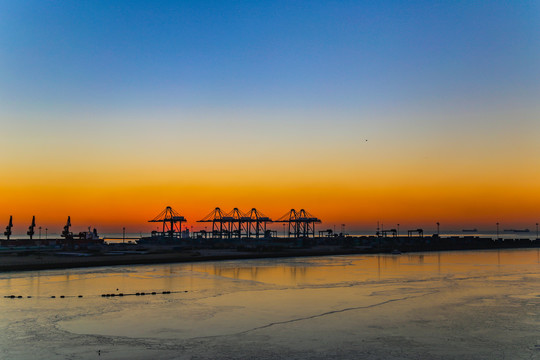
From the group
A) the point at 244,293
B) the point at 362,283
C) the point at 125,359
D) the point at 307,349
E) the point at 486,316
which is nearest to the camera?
the point at 125,359

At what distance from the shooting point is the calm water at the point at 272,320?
69.2ft

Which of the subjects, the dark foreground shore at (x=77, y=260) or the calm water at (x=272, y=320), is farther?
the dark foreground shore at (x=77, y=260)

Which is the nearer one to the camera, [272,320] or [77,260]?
[272,320]

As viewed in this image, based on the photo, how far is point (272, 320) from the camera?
90.4 feet

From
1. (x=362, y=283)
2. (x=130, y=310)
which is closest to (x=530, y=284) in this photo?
(x=362, y=283)

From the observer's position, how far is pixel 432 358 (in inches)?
783

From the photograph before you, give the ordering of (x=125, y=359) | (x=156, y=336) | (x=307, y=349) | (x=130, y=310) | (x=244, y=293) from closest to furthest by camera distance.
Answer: (x=125, y=359), (x=307, y=349), (x=156, y=336), (x=130, y=310), (x=244, y=293)

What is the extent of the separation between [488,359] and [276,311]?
13.9 metres

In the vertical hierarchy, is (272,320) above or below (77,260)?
above

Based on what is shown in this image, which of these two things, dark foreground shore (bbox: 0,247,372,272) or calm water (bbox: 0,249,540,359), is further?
dark foreground shore (bbox: 0,247,372,272)

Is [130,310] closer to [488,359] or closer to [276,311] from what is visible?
[276,311]

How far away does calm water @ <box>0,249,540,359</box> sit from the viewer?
21078mm

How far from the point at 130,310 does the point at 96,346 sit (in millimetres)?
9186

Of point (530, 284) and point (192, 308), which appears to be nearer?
point (192, 308)
